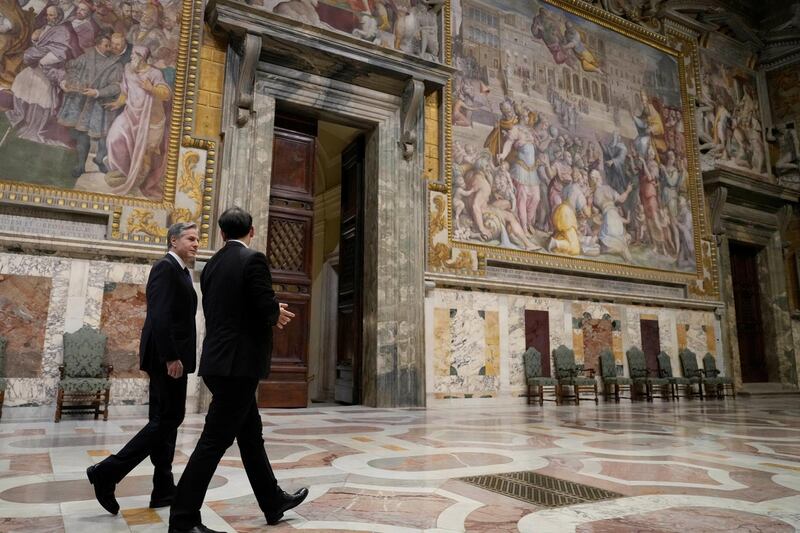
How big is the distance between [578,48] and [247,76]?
7512mm

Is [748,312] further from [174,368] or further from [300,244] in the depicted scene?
[174,368]

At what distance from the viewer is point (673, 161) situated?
12828 millimetres

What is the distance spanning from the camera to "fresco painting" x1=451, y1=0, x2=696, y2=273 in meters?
9.95

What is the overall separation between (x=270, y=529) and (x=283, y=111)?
7497 mm

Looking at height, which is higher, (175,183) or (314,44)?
(314,44)

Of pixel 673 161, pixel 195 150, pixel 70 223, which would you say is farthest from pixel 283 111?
pixel 673 161

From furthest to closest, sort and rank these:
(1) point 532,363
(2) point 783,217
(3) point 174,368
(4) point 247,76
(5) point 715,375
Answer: (2) point 783,217 < (5) point 715,375 < (1) point 532,363 < (4) point 247,76 < (3) point 174,368

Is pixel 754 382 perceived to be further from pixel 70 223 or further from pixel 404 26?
pixel 70 223

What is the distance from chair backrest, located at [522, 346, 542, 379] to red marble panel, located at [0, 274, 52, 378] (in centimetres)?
713

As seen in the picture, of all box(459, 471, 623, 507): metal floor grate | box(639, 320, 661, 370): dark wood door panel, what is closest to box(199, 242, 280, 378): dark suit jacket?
box(459, 471, 623, 507): metal floor grate

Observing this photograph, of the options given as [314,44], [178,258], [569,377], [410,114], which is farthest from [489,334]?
[178,258]

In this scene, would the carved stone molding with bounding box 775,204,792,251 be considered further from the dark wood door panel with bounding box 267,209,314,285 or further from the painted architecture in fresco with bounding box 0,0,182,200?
the painted architecture in fresco with bounding box 0,0,182,200

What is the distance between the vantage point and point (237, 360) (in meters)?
2.11

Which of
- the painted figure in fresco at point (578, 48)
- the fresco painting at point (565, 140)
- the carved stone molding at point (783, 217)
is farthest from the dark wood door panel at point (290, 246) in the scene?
the carved stone molding at point (783, 217)
